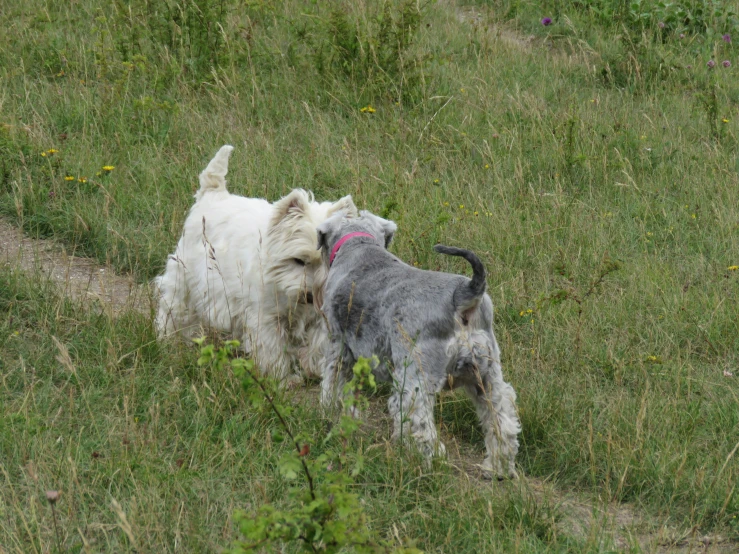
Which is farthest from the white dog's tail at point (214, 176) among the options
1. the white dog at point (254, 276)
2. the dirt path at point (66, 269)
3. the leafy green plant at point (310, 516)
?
the leafy green plant at point (310, 516)

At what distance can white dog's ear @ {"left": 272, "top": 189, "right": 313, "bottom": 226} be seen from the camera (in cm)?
507

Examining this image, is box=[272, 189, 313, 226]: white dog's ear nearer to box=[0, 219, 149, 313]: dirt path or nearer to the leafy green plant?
box=[0, 219, 149, 313]: dirt path

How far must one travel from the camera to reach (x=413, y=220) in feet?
21.1

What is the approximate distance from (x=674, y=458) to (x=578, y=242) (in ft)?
8.23

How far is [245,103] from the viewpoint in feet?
26.4

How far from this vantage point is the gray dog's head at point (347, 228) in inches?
185

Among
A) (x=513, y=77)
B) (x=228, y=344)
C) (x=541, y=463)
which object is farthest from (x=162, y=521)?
(x=513, y=77)

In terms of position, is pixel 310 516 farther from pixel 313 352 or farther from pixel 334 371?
pixel 313 352

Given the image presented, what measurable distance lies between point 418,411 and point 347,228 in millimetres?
1268

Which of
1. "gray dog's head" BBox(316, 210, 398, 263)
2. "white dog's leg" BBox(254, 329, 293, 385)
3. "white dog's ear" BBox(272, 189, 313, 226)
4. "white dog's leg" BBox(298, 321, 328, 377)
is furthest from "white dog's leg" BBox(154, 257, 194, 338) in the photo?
"gray dog's head" BBox(316, 210, 398, 263)

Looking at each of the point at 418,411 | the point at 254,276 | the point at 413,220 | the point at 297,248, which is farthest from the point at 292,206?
the point at 418,411

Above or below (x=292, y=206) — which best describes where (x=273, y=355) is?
below

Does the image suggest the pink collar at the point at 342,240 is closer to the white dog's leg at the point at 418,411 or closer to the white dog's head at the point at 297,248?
the white dog's head at the point at 297,248

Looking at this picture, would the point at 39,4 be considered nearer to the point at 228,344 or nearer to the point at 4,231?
the point at 4,231
